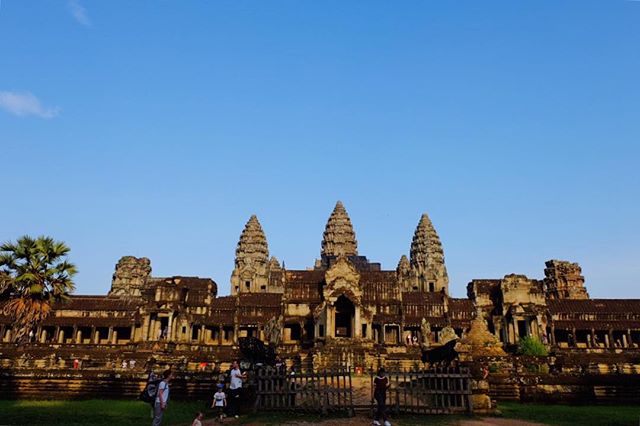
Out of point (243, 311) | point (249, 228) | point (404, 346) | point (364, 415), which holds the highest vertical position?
point (249, 228)

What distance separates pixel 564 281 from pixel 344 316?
51.8m

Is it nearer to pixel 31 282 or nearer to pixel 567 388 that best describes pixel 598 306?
pixel 567 388

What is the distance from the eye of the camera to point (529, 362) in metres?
30.2

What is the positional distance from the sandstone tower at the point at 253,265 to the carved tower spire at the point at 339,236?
1223 cm

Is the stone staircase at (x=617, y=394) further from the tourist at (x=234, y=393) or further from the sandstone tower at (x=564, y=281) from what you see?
the sandstone tower at (x=564, y=281)

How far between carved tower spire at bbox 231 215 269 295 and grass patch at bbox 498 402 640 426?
7885cm

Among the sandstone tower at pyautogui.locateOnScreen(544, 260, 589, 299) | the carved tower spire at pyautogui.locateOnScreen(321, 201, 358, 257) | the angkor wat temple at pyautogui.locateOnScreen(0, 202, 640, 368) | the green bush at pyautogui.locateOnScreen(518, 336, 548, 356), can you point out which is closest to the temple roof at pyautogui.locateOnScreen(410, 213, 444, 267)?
the carved tower spire at pyautogui.locateOnScreen(321, 201, 358, 257)

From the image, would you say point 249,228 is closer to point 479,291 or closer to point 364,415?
point 479,291

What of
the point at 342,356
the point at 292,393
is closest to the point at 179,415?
the point at 292,393

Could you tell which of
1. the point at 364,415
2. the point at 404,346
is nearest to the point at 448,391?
the point at 364,415

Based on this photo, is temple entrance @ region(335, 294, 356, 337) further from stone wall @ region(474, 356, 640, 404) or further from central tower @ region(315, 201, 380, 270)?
central tower @ region(315, 201, 380, 270)

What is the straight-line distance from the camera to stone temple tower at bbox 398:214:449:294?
89.6m

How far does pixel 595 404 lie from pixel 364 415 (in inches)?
398

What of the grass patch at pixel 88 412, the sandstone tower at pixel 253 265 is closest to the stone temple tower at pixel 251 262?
the sandstone tower at pixel 253 265
